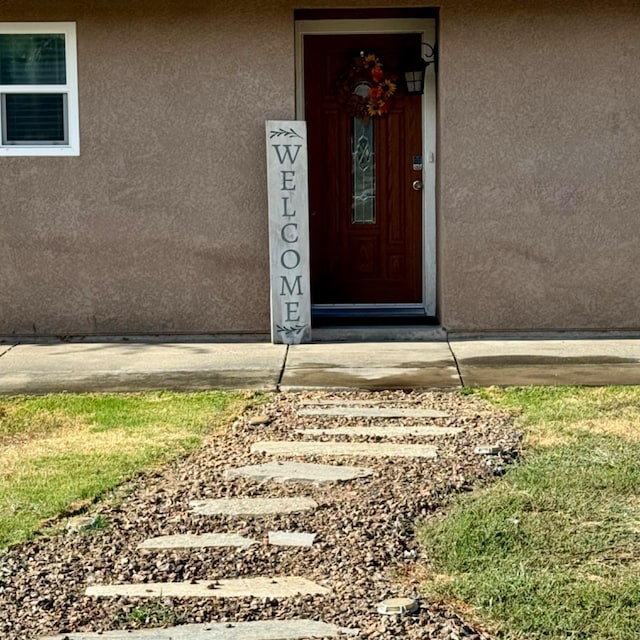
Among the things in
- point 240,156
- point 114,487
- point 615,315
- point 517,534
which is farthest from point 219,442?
point 615,315

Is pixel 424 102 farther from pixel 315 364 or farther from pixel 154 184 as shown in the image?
pixel 315 364

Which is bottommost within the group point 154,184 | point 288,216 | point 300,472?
point 300,472

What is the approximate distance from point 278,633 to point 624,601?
1282mm

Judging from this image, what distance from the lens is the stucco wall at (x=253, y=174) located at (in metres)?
10.8

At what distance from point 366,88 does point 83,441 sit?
571 cm

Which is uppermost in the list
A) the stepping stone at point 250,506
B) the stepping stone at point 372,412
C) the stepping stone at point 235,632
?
the stepping stone at point 372,412

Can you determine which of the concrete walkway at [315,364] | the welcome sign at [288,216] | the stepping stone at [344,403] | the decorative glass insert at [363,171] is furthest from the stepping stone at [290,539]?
the decorative glass insert at [363,171]

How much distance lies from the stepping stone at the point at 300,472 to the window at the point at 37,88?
5.33 m

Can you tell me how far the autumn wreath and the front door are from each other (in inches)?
0.6

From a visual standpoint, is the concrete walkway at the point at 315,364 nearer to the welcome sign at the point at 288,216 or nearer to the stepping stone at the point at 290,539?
the welcome sign at the point at 288,216

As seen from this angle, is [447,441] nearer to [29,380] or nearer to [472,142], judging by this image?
[29,380]

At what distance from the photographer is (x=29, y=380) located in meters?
9.12

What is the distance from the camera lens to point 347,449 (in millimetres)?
6859

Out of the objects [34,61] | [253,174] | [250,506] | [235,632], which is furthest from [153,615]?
[34,61]
